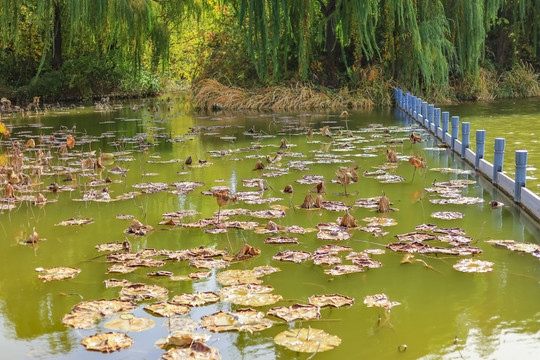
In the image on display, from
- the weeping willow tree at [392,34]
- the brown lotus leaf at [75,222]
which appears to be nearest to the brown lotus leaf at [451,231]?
the brown lotus leaf at [75,222]

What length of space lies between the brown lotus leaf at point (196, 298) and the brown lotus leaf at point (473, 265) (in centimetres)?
172

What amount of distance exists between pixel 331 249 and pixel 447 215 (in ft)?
5.06

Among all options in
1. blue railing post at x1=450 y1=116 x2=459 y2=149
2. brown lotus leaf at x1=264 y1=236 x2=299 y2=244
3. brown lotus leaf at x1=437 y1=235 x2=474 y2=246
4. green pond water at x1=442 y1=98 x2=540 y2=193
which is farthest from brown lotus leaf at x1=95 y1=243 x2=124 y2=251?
blue railing post at x1=450 y1=116 x2=459 y2=149

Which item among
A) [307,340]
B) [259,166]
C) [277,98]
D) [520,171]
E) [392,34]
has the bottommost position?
[307,340]

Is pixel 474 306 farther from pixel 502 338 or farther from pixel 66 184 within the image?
pixel 66 184

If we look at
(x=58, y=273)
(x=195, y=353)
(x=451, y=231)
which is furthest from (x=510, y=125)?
(x=195, y=353)

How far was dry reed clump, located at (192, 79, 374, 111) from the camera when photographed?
19531mm

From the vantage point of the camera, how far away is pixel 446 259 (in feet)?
15.3

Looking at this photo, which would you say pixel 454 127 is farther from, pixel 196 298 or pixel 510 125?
pixel 196 298

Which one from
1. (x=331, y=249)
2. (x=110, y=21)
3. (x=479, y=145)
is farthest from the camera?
(x=110, y=21)

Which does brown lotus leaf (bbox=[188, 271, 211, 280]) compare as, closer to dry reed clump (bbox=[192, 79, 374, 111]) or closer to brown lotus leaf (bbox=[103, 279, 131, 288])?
brown lotus leaf (bbox=[103, 279, 131, 288])

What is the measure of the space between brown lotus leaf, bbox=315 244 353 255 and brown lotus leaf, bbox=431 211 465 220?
131 centimetres

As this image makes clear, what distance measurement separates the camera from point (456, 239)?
5.06 m

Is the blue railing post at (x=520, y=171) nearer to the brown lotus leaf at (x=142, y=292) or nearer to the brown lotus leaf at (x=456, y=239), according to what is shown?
the brown lotus leaf at (x=456, y=239)
